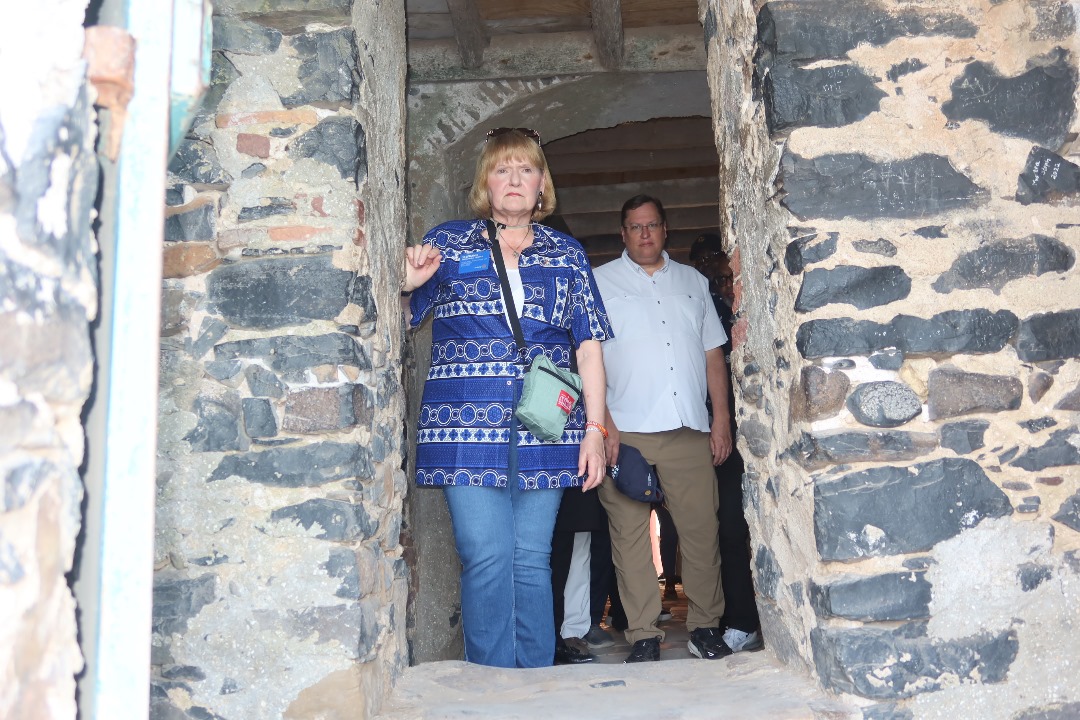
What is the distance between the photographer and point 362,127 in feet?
7.91

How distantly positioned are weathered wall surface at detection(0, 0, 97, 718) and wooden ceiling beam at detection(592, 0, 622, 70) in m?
3.17

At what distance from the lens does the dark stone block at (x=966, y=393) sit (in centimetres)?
223

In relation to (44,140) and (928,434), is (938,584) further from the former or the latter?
(44,140)

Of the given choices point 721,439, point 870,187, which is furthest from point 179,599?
point 721,439

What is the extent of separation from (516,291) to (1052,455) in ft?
4.49

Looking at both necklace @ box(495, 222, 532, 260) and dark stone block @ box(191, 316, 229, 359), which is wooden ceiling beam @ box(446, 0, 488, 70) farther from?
dark stone block @ box(191, 316, 229, 359)

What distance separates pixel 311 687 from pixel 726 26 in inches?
76.2

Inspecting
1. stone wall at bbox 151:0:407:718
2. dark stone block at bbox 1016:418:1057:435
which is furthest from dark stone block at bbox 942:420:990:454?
stone wall at bbox 151:0:407:718

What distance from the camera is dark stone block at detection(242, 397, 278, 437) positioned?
225cm

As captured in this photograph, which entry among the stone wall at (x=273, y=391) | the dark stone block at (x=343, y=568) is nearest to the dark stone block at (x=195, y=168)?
the stone wall at (x=273, y=391)

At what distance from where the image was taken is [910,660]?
217 cm

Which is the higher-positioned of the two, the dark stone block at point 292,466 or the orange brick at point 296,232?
the orange brick at point 296,232

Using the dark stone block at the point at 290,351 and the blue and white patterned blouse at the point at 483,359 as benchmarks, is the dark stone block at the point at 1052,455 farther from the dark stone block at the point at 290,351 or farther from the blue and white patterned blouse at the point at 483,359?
the dark stone block at the point at 290,351

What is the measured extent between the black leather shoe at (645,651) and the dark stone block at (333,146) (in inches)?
76.3
